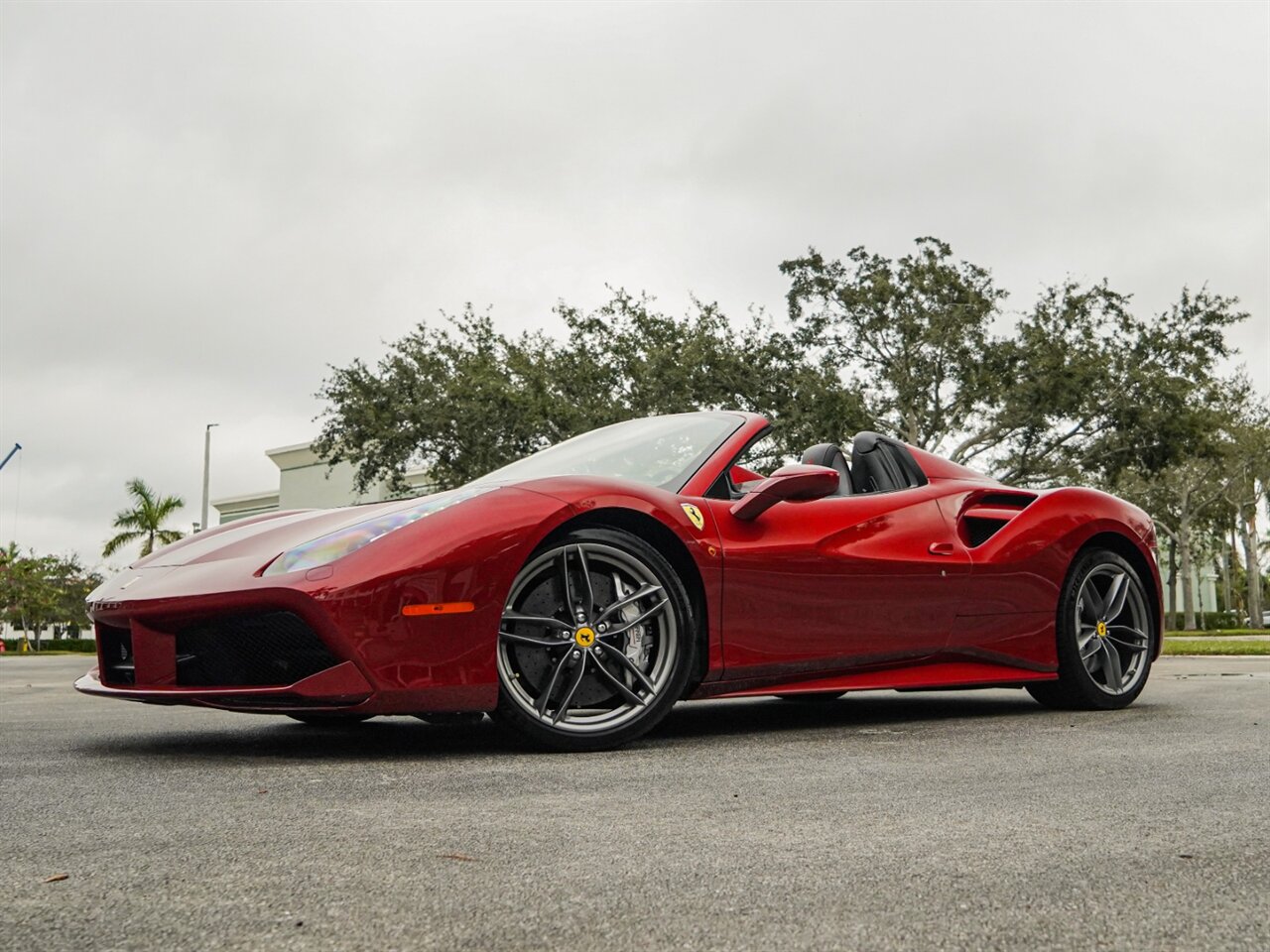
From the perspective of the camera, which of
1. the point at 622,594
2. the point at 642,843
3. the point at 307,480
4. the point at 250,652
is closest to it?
the point at 642,843

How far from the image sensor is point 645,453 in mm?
4734

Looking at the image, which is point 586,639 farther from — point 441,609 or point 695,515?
point 695,515

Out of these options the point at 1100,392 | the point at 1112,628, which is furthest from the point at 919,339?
the point at 1112,628

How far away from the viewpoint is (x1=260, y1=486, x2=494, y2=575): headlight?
3715mm

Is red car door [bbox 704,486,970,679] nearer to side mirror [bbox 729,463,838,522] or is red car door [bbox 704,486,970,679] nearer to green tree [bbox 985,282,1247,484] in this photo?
side mirror [bbox 729,463,838,522]

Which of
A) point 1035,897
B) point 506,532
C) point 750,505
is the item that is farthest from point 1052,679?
point 1035,897

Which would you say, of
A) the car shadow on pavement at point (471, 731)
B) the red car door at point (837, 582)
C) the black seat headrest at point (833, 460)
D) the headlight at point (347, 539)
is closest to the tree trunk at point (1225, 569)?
the car shadow on pavement at point (471, 731)

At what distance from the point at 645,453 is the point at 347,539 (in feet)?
4.37

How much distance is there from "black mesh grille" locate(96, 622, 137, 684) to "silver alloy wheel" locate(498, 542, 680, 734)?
1.19m

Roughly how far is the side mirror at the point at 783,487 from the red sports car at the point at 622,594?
1 centimetres

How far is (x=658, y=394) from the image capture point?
26406 millimetres

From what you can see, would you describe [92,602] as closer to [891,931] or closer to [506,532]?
[506,532]

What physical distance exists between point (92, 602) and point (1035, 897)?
10.5 feet

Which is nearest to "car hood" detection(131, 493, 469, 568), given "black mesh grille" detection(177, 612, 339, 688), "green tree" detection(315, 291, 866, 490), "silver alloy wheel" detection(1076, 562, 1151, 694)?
"black mesh grille" detection(177, 612, 339, 688)
